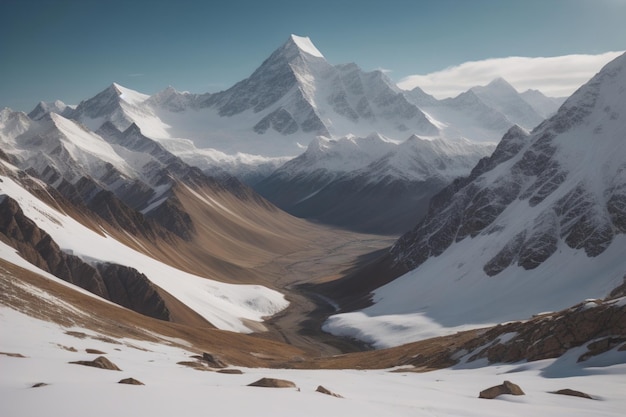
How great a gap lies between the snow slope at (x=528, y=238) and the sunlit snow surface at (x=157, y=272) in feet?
91.4

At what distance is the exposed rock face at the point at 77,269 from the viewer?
4311 inches

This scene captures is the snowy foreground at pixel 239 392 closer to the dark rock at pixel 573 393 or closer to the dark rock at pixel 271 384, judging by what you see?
the dark rock at pixel 573 393

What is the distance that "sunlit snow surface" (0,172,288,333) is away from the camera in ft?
403

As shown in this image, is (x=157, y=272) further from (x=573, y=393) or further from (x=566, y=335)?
(x=573, y=393)

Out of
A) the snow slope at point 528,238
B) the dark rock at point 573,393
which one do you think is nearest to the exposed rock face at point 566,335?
the dark rock at point 573,393

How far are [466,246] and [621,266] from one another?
186 feet

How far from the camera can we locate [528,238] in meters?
144

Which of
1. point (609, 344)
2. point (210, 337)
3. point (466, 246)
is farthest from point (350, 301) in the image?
point (609, 344)

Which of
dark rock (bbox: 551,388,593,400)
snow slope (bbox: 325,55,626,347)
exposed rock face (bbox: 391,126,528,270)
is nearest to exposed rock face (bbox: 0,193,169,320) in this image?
snow slope (bbox: 325,55,626,347)

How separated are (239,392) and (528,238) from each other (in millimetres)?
130094

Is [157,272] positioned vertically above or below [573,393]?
above

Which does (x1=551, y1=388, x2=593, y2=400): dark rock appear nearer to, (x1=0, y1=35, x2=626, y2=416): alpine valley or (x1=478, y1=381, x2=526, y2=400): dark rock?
(x1=0, y1=35, x2=626, y2=416): alpine valley

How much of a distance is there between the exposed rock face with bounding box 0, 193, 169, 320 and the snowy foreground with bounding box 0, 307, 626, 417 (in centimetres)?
6167

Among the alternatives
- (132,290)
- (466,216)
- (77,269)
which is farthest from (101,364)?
(466,216)
